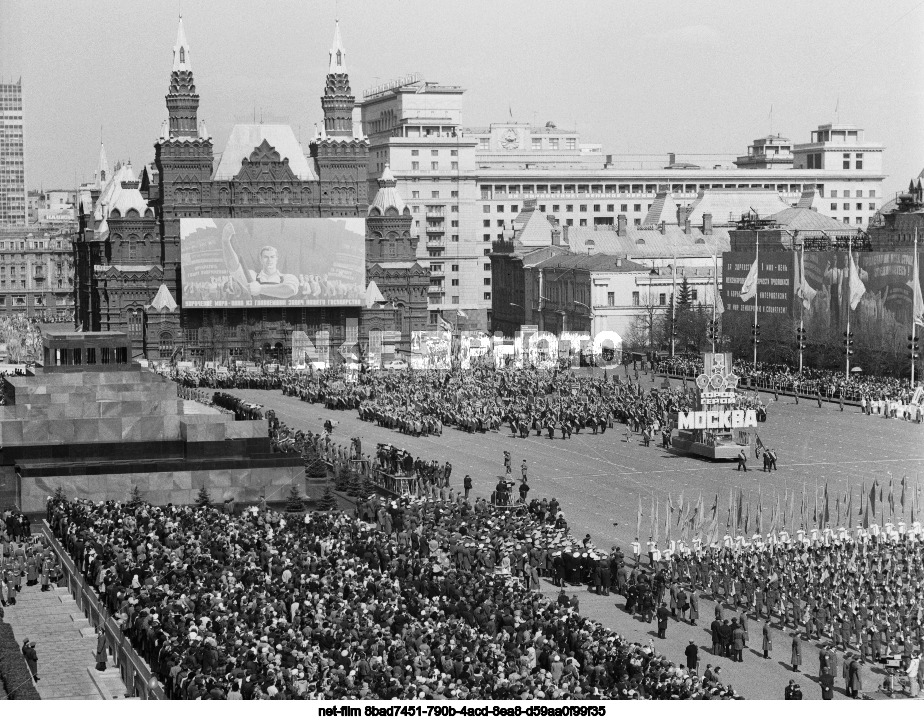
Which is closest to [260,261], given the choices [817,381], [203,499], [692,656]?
[817,381]

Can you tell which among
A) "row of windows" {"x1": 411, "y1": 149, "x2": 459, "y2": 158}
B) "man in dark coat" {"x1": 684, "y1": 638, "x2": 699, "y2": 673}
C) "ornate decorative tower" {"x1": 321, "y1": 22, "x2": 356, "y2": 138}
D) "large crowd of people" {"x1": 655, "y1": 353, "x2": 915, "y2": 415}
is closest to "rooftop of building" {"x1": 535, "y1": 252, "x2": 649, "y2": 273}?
"ornate decorative tower" {"x1": 321, "y1": 22, "x2": 356, "y2": 138}

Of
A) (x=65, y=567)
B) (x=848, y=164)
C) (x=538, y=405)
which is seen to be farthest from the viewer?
(x=848, y=164)

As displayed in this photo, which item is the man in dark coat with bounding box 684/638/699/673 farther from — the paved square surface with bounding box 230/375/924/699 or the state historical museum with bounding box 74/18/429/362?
the state historical museum with bounding box 74/18/429/362

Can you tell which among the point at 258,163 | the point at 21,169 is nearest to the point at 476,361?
the point at 258,163

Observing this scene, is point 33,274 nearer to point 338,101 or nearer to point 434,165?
point 434,165

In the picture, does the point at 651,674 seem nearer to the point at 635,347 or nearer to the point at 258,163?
the point at 635,347
